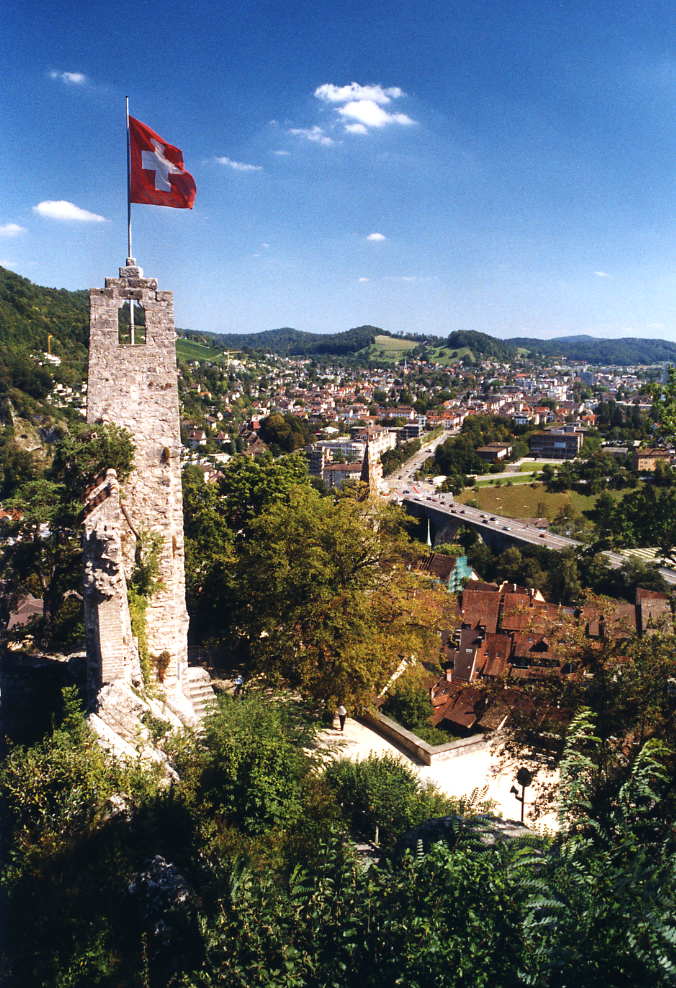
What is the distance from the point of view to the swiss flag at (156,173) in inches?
403

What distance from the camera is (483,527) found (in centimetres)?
6300

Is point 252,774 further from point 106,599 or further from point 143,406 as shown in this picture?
point 143,406

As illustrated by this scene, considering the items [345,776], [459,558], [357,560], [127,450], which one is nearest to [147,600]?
[127,450]

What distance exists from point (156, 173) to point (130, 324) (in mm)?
2496

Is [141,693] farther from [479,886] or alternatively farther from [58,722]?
[479,886]

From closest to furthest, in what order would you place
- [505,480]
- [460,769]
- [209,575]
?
[460,769]
[209,575]
[505,480]

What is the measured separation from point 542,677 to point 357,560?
5381 mm

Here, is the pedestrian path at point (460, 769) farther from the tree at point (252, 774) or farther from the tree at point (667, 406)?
the tree at point (667, 406)

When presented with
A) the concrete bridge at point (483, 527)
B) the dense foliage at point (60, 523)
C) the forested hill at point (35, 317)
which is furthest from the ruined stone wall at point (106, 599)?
the forested hill at point (35, 317)

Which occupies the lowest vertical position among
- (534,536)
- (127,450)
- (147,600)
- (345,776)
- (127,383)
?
(534,536)

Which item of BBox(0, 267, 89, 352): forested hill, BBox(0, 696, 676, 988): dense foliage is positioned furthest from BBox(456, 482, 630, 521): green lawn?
BBox(0, 696, 676, 988): dense foliage

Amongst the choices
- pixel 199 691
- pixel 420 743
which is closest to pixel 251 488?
pixel 199 691

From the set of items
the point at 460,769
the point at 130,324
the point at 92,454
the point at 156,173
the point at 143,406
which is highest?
the point at 156,173

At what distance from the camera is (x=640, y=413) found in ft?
434
